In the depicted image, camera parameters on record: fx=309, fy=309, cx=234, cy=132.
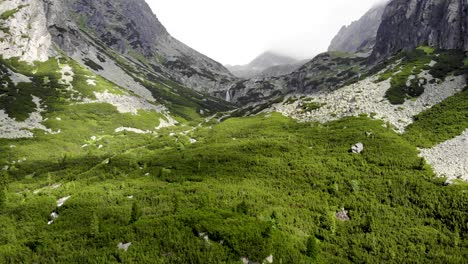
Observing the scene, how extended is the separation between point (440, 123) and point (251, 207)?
34.9 m

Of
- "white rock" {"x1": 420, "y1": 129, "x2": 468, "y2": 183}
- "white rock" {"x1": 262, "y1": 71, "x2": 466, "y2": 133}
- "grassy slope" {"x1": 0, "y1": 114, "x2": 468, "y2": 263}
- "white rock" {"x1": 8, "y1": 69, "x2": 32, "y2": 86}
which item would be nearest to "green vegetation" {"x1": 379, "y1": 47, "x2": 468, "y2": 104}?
"white rock" {"x1": 262, "y1": 71, "x2": 466, "y2": 133}

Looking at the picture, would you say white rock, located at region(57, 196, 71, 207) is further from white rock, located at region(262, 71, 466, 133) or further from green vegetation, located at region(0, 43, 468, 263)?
white rock, located at region(262, 71, 466, 133)

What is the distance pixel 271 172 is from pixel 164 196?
12.6 metres

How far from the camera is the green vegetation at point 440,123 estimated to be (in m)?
39.6

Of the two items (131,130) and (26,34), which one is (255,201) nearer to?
(131,130)

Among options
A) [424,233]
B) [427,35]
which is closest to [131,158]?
[424,233]

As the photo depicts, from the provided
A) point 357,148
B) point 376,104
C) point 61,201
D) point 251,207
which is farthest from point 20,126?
point 376,104

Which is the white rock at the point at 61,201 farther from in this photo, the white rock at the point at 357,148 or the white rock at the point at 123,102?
the white rock at the point at 123,102

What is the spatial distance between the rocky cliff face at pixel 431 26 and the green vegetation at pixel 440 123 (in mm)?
42416

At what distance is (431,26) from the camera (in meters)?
103

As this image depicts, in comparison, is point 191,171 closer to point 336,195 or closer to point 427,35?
point 336,195

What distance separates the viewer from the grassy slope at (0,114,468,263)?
19.3 m

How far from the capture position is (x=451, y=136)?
128 ft

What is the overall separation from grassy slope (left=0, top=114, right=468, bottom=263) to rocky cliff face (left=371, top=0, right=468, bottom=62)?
2609 inches
